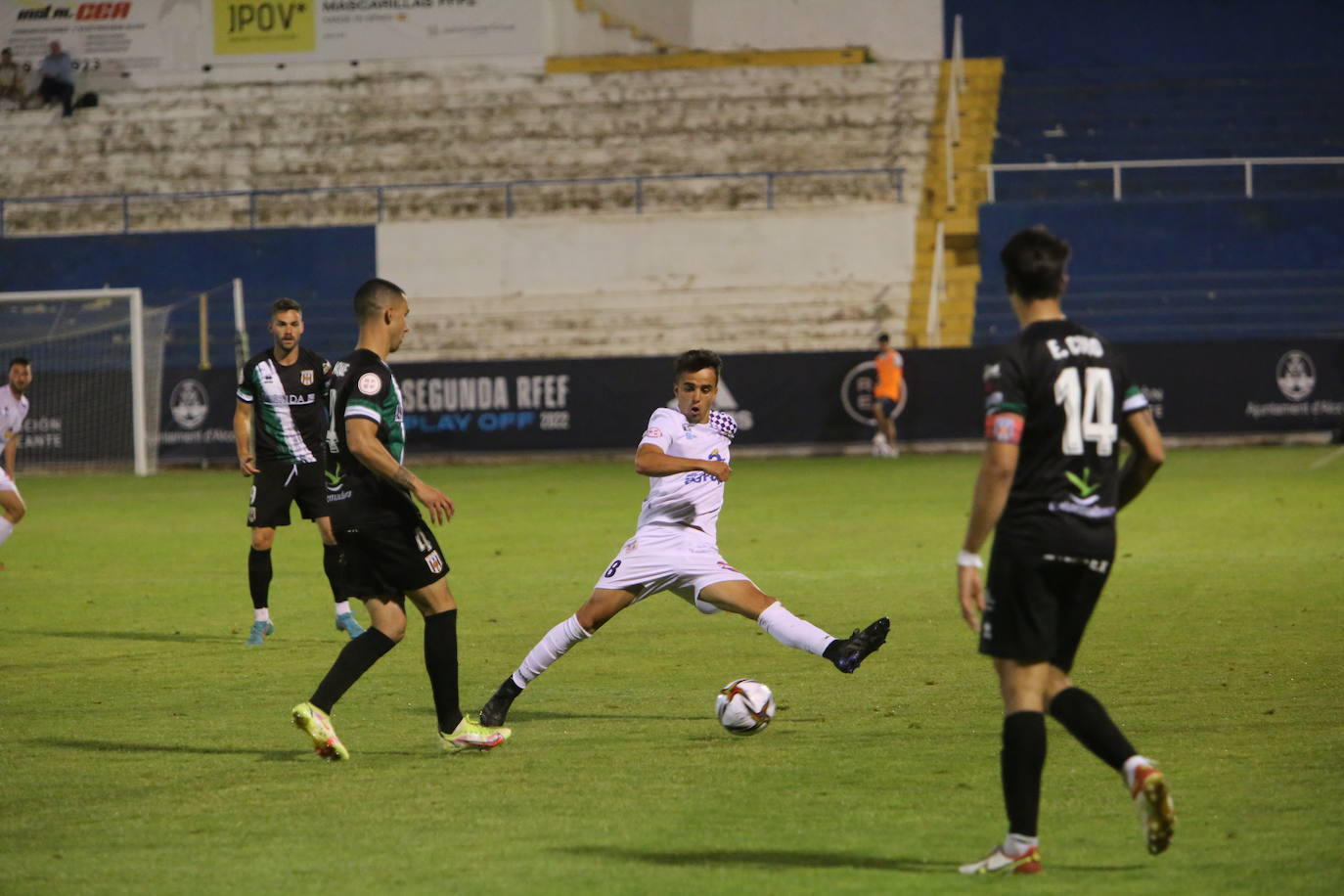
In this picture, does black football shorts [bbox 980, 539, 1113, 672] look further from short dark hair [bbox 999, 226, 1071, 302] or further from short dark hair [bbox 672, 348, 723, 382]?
short dark hair [bbox 672, 348, 723, 382]

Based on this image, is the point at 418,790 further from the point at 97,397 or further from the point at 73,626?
the point at 97,397

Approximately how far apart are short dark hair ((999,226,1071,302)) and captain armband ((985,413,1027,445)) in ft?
1.41

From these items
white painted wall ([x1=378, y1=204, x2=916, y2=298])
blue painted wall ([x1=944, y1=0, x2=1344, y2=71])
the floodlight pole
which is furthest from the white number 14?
blue painted wall ([x1=944, y1=0, x2=1344, y2=71])

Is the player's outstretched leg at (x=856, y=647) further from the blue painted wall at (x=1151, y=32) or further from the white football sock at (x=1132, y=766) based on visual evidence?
the blue painted wall at (x=1151, y=32)

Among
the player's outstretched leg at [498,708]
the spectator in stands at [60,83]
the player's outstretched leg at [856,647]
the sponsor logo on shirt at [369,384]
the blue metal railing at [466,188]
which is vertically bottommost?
the player's outstretched leg at [498,708]

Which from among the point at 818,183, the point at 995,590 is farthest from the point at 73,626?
the point at 818,183

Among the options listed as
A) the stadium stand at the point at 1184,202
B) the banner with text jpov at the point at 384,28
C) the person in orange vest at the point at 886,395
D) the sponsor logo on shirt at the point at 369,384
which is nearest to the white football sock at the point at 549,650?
the sponsor logo on shirt at the point at 369,384

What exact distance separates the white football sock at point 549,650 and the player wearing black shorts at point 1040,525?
9.71 ft

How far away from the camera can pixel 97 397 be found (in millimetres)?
28875

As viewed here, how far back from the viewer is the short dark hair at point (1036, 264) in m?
5.28

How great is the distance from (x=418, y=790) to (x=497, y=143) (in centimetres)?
3084

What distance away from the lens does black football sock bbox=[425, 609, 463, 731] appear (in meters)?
7.44

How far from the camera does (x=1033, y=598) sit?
5254 millimetres

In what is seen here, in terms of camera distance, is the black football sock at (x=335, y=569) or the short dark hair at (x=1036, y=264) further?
the black football sock at (x=335, y=569)
